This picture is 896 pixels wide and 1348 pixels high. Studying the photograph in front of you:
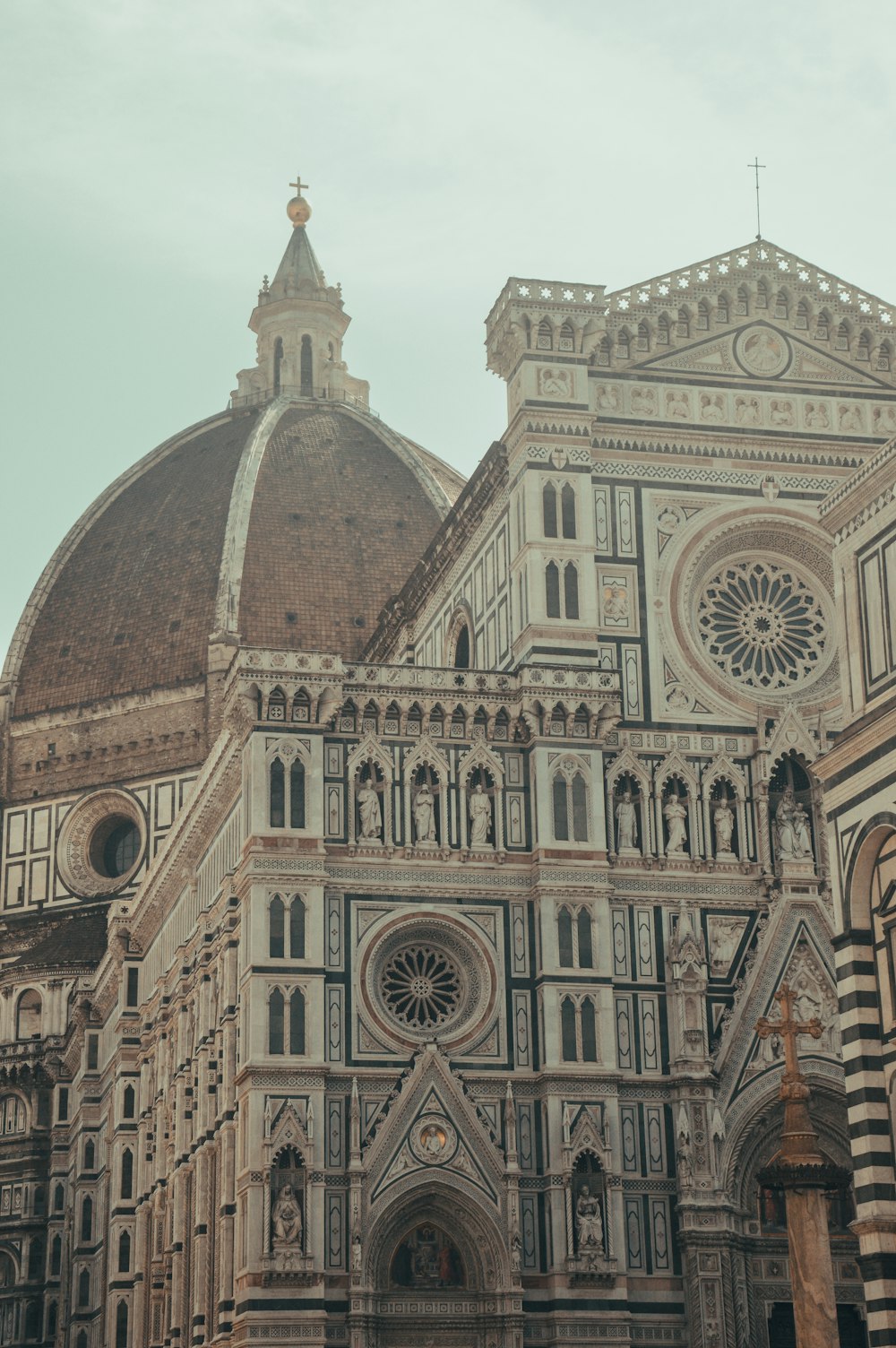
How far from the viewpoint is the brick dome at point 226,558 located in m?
72.9

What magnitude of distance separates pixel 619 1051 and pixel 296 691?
8553 millimetres

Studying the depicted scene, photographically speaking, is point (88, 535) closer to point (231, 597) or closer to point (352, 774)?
point (231, 597)

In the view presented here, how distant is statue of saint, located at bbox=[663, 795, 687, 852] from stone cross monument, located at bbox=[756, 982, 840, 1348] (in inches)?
688

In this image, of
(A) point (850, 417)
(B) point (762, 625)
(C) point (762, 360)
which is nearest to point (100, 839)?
(B) point (762, 625)

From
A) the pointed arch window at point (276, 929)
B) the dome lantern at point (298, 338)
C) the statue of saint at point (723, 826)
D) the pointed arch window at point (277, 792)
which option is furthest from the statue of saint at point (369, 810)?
the dome lantern at point (298, 338)

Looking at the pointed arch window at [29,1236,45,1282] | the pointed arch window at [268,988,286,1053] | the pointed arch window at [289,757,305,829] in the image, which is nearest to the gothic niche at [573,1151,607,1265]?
the pointed arch window at [268,988,286,1053]

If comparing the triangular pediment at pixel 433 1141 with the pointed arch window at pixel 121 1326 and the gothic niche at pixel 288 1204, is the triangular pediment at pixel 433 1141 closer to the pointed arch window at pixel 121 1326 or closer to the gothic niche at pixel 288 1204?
the gothic niche at pixel 288 1204

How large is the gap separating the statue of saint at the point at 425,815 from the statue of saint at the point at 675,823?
437 centimetres

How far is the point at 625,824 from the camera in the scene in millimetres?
41062

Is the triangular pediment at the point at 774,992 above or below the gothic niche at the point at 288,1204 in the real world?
above

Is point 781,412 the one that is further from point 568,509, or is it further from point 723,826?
point 723,826

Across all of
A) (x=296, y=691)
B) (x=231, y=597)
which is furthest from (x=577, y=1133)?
(x=231, y=597)

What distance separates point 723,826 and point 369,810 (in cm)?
665

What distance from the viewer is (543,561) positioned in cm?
4200
